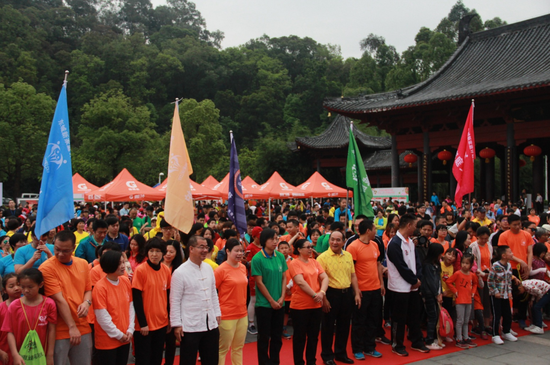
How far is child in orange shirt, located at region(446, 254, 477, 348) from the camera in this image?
6164mm

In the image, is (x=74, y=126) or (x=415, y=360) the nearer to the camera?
(x=415, y=360)

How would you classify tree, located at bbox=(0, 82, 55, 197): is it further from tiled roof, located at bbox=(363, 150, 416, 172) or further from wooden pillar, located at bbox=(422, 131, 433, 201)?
wooden pillar, located at bbox=(422, 131, 433, 201)

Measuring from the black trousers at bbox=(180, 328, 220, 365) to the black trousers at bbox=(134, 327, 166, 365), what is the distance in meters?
0.30

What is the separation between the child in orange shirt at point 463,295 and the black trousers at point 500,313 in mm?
440

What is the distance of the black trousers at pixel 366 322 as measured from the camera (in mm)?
5766

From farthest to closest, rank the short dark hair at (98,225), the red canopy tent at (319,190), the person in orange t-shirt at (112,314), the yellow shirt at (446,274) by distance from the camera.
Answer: the red canopy tent at (319,190) → the yellow shirt at (446,274) → the short dark hair at (98,225) → the person in orange t-shirt at (112,314)

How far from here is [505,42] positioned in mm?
20172

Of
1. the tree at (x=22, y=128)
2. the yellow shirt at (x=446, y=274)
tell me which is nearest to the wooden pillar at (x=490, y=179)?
the yellow shirt at (x=446, y=274)

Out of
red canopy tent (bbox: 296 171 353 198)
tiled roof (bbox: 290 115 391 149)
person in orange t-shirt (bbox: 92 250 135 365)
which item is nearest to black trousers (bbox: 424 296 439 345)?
person in orange t-shirt (bbox: 92 250 135 365)

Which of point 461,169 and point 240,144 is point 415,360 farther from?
point 240,144

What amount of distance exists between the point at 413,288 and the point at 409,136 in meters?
15.1

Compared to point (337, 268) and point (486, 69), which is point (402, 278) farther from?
point (486, 69)

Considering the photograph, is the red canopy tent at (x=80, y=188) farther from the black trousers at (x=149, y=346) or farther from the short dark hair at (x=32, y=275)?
the short dark hair at (x=32, y=275)

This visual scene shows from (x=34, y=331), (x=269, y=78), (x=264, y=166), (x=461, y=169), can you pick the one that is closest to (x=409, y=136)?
(x=461, y=169)
